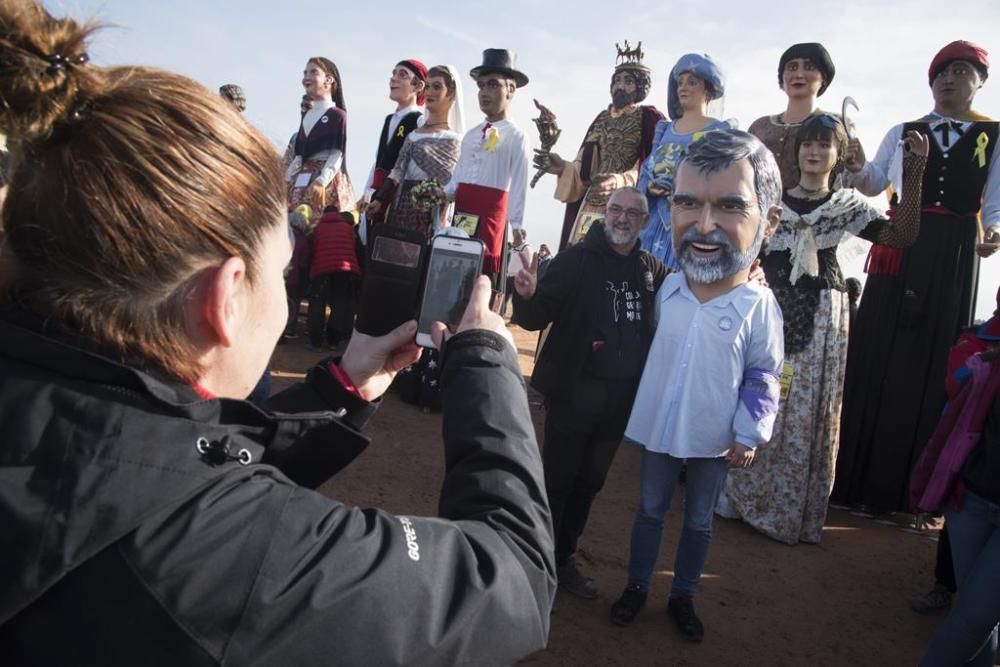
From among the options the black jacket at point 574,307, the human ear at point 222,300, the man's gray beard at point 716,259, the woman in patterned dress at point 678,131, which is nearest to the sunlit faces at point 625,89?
the woman in patterned dress at point 678,131

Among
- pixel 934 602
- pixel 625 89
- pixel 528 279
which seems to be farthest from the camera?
pixel 625 89

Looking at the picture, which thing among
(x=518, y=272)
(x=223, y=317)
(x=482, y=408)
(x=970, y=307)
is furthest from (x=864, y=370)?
(x=223, y=317)

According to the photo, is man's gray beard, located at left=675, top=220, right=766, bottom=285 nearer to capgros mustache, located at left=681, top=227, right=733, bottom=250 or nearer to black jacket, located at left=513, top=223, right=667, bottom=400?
capgros mustache, located at left=681, top=227, right=733, bottom=250

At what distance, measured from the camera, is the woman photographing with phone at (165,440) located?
0.79 m

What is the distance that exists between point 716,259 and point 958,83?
2667 millimetres

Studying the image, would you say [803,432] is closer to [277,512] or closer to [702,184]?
[702,184]

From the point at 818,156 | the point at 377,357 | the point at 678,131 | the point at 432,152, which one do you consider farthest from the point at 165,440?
the point at 432,152

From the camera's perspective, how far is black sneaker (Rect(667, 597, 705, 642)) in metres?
3.08

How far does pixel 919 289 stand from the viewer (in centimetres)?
459

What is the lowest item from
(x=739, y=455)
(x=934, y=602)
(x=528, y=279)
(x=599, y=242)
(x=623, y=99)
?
(x=934, y=602)

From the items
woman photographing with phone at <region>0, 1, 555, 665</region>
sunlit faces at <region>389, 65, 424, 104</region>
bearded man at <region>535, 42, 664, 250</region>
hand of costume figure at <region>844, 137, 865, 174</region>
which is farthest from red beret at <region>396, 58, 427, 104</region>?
woman photographing with phone at <region>0, 1, 555, 665</region>

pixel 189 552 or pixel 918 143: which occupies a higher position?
pixel 918 143

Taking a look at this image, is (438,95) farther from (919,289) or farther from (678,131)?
(919,289)

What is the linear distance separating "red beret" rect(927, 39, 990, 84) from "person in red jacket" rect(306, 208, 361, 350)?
497 centimetres
